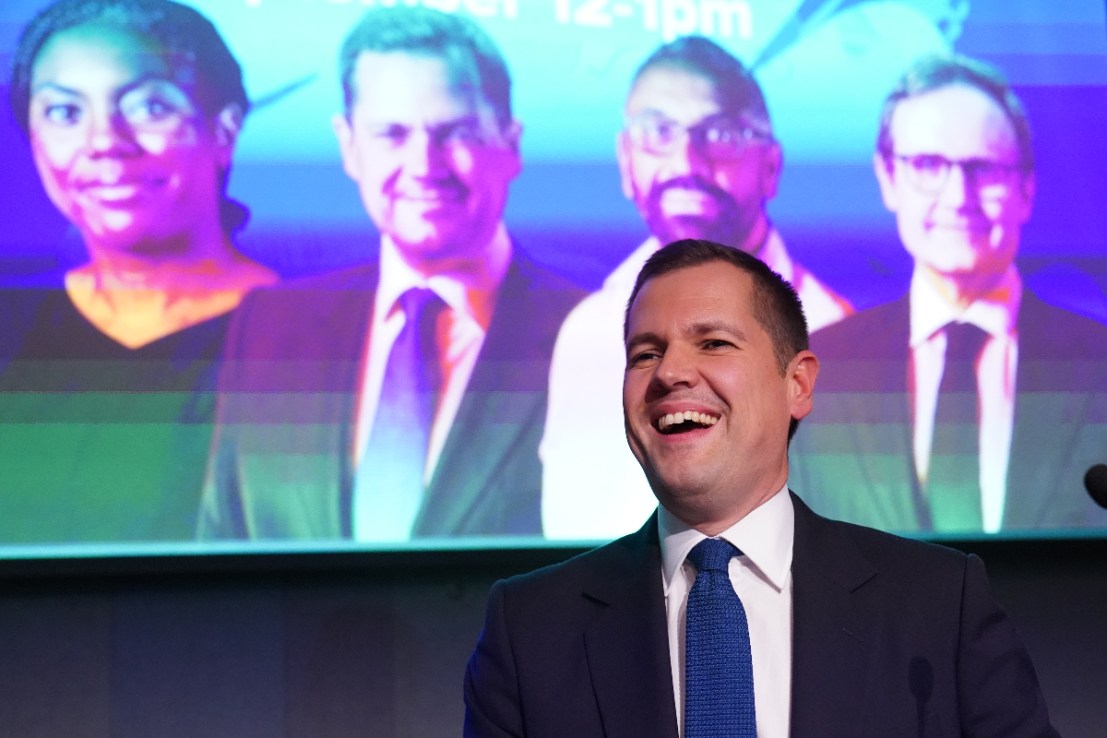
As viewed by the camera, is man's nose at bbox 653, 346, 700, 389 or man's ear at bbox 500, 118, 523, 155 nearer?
man's nose at bbox 653, 346, 700, 389

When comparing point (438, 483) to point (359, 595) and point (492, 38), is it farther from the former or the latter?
point (492, 38)

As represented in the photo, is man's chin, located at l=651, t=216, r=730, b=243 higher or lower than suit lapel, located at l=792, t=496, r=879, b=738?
higher

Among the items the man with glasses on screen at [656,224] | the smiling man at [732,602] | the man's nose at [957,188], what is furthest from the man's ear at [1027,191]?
the smiling man at [732,602]

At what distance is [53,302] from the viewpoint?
2.67m

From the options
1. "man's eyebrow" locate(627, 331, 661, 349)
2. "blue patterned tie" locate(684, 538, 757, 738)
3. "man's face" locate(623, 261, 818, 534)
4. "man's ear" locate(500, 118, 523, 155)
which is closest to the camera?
"blue patterned tie" locate(684, 538, 757, 738)

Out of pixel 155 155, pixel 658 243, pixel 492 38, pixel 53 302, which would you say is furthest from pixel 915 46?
pixel 53 302

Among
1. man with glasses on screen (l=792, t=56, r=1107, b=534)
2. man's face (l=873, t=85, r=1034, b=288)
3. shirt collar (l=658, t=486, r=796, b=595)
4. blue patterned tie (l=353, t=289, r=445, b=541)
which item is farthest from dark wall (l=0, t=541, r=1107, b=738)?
shirt collar (l=658, t=486, r=796, b=595)

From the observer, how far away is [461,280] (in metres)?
2.81

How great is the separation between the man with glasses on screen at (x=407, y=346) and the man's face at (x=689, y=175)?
0.29 meters

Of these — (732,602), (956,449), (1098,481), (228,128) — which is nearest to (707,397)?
(732,602)

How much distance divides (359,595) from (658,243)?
1145mm

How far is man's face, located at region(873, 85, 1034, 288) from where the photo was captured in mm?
2963

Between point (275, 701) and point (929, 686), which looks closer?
point (929, 686)

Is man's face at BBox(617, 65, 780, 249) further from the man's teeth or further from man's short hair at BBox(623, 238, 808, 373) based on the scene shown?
the man's teeth
